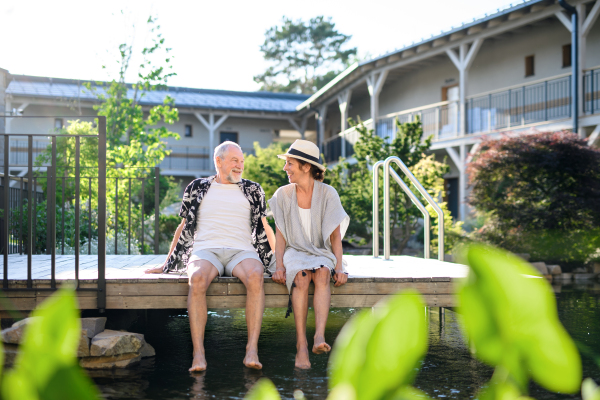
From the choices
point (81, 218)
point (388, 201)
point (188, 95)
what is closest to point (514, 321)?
point (388, 201)

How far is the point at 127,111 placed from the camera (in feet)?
35.5

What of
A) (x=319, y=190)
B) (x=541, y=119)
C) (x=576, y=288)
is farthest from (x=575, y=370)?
(x=541, y=119)

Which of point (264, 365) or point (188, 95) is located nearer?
point (264, 365)

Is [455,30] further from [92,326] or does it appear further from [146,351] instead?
[92,326]

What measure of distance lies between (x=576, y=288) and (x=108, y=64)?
8946 millimetres

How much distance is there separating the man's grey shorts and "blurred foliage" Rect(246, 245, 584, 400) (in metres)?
3.20

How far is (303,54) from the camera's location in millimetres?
35688

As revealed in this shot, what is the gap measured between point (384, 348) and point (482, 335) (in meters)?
0.05

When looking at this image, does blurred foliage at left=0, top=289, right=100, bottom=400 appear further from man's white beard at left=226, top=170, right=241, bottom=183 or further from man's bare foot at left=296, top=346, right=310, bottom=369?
man's white beard at left=226, top=170, right=241, bottom=183

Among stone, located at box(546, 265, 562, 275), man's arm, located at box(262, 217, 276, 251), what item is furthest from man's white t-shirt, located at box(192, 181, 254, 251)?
stone, located at box(546, 265, 562, 275)

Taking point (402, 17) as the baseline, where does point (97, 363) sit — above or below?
below

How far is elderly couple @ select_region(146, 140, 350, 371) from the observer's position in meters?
3.44

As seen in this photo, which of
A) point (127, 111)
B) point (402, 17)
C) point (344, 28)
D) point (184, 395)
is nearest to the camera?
point (184, 395)

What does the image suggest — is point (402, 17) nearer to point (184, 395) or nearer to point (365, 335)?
point (184, 395)
